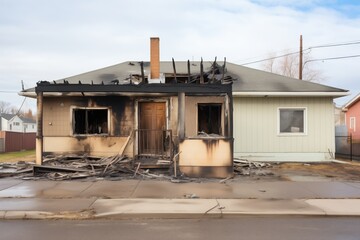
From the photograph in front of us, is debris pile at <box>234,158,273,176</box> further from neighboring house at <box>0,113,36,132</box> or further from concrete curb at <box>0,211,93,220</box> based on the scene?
neighboring house at <box>0,113,36,132</box>

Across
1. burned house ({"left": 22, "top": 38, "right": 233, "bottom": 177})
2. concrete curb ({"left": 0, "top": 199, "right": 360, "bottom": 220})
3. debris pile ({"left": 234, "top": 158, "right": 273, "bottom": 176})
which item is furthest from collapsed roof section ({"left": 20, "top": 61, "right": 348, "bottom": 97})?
concrete curb ({"left": 0, "top": 199, "right": 360, "bottom": 220})

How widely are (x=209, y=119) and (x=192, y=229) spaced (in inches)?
318

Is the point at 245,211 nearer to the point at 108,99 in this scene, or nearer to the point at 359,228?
the point at 359,228

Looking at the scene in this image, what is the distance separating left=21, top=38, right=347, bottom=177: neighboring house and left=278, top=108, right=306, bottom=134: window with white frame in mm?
47

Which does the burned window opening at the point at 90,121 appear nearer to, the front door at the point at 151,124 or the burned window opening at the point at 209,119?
the front door at the point at 151,124

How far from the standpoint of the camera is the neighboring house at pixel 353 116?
28.0 meters

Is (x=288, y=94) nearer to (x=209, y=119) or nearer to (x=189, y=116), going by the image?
(x=209, y=119)

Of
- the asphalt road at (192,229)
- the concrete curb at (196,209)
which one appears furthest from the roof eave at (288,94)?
the asphalt road at (192,229)

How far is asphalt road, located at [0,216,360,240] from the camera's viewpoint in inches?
243

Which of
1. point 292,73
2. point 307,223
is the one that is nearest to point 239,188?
point 307,223

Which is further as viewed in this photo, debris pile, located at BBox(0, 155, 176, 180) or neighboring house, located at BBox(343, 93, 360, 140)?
neighboring house, located at BBox(343, 93, 360, 140)

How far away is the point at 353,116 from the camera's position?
2934 centimetres

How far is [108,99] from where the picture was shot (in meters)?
15.1

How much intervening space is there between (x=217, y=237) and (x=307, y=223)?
2.07 m
